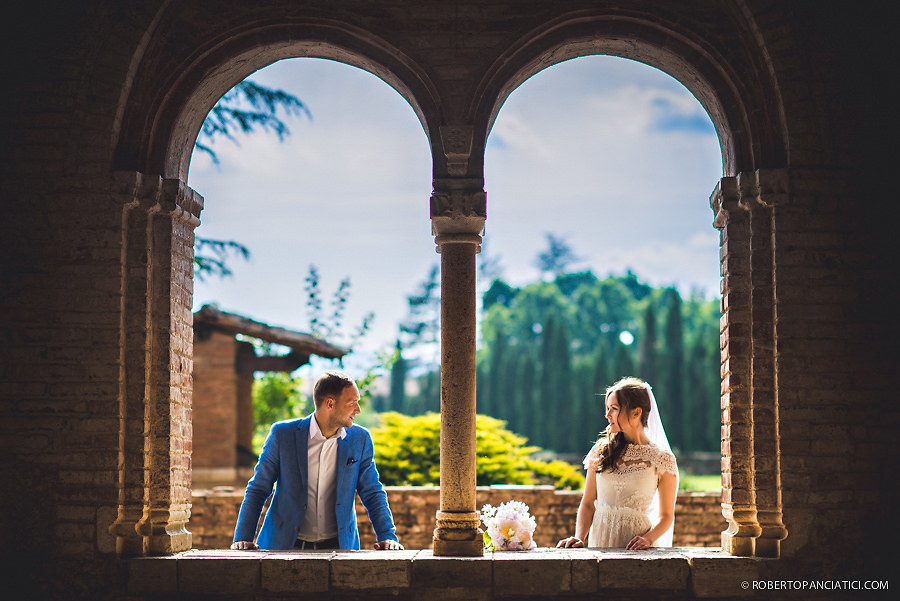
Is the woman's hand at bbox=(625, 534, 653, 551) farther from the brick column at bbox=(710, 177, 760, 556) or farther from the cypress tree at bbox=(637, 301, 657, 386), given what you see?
the cypress tree at bbox=(637, 301, 657, 386)

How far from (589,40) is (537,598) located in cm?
298

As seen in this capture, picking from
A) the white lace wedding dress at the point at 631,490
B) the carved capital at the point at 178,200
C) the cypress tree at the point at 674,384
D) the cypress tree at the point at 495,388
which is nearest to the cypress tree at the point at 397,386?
the cypress tree at the point at 495,388

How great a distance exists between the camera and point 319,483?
16.2ft

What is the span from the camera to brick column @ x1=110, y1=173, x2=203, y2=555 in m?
4.88

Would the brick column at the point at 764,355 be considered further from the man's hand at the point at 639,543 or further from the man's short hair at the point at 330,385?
the man's short hair at the point at 330,385

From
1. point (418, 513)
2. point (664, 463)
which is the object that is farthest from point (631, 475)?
point (418, 513)

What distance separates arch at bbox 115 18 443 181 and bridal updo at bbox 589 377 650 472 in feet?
5.39

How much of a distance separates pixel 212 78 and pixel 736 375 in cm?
326

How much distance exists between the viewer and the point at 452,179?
16.7 ft

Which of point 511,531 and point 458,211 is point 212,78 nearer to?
point 458,211

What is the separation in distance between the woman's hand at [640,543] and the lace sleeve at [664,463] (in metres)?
0.35

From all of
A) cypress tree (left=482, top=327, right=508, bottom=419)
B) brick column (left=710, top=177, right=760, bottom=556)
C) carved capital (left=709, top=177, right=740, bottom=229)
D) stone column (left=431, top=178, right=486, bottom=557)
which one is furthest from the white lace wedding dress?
cypress tree (left=482, top=327, right=508, bottom=419)

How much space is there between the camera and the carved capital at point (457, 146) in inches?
201

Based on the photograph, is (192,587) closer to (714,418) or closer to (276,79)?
(276,79)
